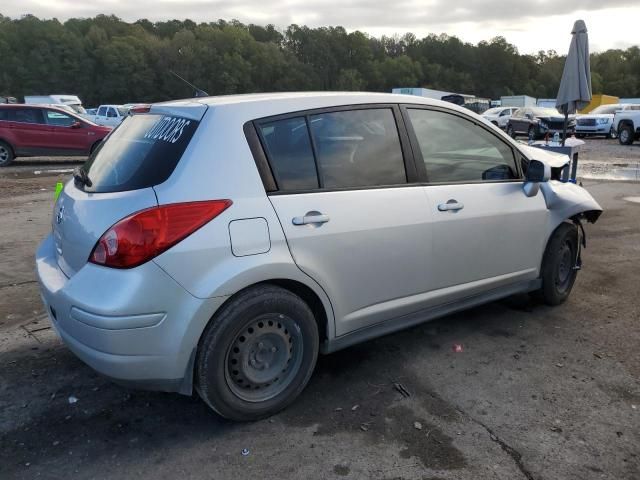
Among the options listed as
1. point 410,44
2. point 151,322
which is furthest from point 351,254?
point 410,44

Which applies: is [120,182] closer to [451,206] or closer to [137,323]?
[137,323]

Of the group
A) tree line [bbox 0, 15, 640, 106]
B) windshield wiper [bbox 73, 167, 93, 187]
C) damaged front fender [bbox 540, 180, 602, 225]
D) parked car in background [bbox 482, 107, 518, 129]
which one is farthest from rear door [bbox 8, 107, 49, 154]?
tree line [bbox 0, 15, 640, 106]

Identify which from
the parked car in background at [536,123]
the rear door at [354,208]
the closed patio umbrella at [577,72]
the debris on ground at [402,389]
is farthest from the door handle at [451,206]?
the parked car in background at [536,123]

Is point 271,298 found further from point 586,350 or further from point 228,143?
point 586,350

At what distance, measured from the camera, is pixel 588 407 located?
3.11 m

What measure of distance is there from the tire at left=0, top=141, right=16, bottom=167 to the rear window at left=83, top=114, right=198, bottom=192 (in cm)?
1408

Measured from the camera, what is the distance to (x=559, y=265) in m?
4.49

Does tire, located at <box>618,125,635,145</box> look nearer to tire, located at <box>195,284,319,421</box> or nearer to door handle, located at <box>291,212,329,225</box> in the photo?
door handle, located at <box>291,212,329,225</box>

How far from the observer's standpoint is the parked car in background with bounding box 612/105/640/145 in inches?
851

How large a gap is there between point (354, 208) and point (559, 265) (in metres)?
2.26

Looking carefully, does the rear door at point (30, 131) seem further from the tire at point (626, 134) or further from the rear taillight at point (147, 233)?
the tire at point (626, 134)

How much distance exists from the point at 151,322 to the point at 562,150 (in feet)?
24.9

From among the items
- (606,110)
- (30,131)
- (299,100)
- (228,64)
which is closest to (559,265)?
(299,100)

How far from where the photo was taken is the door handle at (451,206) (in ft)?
11.5
